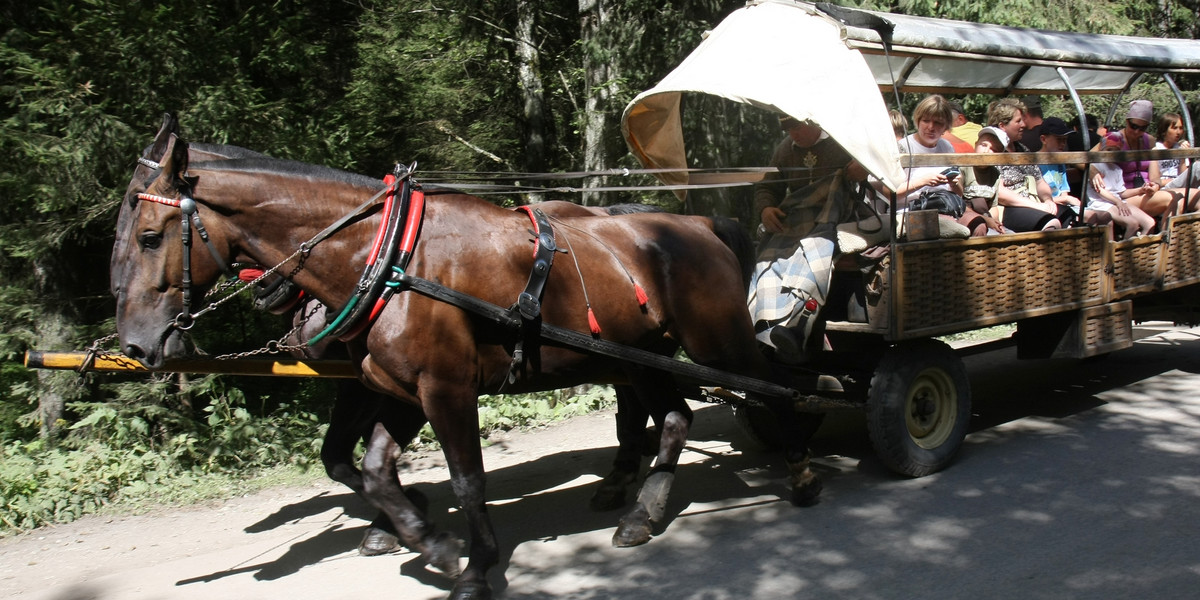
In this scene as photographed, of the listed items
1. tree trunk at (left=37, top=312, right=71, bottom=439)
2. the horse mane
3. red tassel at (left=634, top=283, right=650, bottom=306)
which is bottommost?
tree trunk at (left=37, top=312, right=71, bottom=439)

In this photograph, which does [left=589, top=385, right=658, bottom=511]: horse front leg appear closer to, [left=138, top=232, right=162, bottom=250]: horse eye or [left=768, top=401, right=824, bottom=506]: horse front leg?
[left=768, top=401, right=824, bottom=506]: horse front leg

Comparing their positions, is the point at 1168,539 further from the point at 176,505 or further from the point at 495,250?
the point at 176,505

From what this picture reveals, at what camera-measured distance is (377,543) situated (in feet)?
16.7

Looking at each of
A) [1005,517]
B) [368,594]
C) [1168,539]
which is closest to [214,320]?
[368,594]

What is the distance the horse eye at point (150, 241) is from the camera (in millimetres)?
3980

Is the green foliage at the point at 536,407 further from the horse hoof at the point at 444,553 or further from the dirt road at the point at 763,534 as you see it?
the horse hoof at the point at 444,553

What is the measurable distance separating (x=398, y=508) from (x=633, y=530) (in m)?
1.21

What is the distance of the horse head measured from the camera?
3.99m

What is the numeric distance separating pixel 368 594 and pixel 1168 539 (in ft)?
12.5

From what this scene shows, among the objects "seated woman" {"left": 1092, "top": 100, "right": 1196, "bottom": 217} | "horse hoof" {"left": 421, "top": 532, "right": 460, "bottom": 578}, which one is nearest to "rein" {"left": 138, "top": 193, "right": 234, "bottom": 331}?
"horse hoof" {"left": 421, "top": 532, "right": 460, "bottom": 578}

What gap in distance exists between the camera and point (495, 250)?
178 inches

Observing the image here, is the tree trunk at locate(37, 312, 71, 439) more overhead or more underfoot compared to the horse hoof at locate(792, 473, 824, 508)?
more overhead

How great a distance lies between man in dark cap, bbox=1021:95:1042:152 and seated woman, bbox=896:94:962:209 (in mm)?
1009

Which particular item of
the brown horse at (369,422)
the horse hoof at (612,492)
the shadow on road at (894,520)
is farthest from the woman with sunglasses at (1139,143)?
the horse hoof at (612,492)
